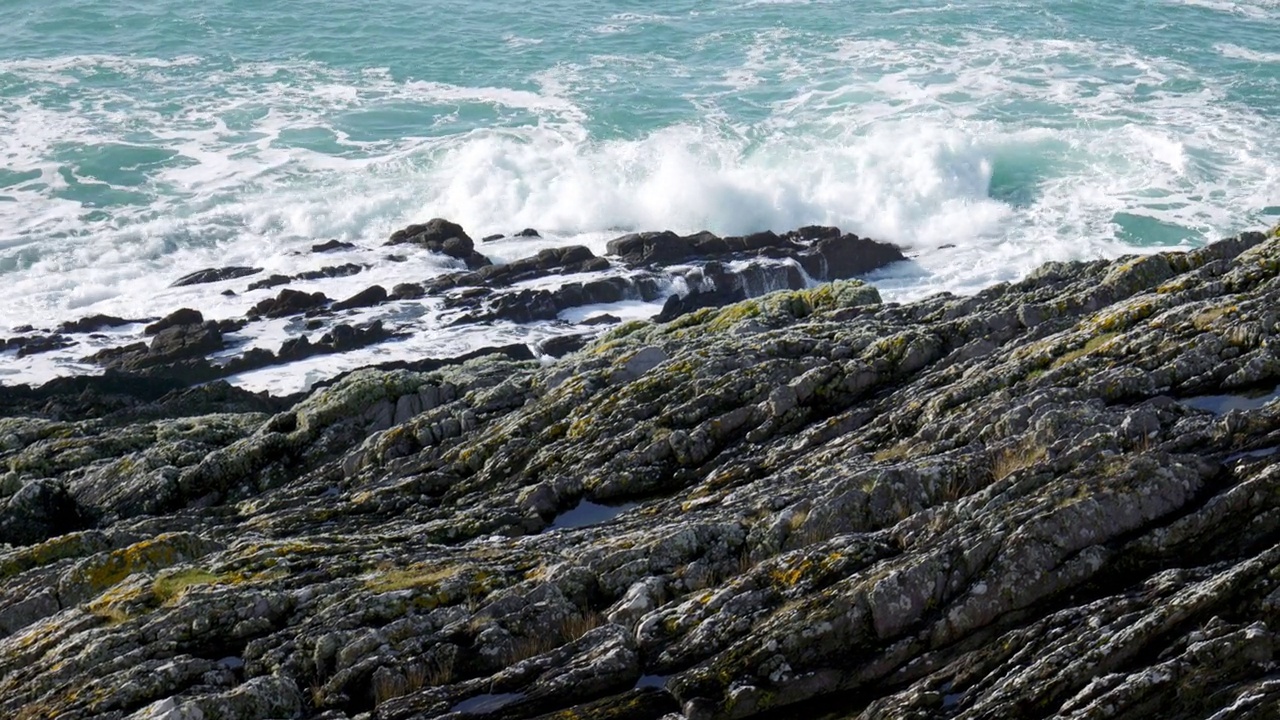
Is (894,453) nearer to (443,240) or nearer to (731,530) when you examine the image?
(731,530)

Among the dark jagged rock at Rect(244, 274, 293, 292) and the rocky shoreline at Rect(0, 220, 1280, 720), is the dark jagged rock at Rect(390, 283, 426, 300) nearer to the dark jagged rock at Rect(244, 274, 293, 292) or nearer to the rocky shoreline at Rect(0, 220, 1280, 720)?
the dark jagged rock at Rect(244, 274, 293, 292)

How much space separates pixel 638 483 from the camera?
1652cm

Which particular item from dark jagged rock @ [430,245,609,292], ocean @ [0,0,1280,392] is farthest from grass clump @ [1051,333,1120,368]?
dark jagged rock @ [430,245,609,292]

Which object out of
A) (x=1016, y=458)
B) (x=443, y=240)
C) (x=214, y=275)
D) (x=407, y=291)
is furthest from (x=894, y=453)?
(x=214, y=275)

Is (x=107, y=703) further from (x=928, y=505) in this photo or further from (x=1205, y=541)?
(x=1205, y=541)

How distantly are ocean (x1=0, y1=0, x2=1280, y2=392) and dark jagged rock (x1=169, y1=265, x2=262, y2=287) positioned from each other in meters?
0.98

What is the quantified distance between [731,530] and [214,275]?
124 feet

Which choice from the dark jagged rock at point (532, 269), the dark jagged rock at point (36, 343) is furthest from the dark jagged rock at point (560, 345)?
the dark jagged rock at point (36, 343)

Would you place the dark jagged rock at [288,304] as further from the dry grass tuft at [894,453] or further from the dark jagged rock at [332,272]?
the dry grass tuft at [894,453]

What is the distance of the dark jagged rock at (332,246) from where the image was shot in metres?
48.9

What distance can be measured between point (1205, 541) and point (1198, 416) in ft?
8.91

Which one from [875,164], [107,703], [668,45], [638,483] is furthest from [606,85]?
[107,703]

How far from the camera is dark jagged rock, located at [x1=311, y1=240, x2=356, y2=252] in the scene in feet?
160

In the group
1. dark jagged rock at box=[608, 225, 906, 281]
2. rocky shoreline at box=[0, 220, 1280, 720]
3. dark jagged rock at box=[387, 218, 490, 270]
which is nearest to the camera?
rocky shoreline at box=[0, 220, 1280, 720]
